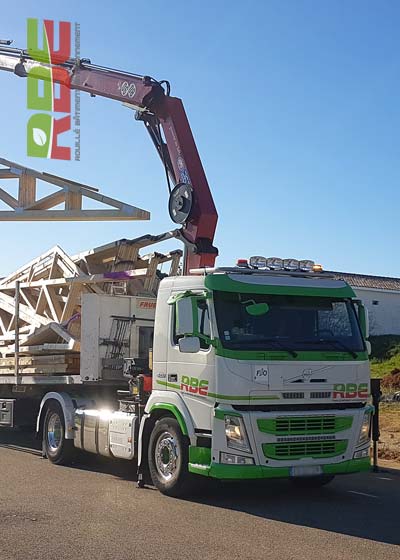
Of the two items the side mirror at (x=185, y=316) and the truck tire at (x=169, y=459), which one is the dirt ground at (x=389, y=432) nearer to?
the truck tire at (x=169, y=459)

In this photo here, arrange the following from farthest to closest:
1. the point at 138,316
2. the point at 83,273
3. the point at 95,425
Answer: the point at 83,273, the point at 138,316, the point at 95,425

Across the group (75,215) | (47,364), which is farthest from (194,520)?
(75,215)

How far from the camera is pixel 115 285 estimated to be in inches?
510

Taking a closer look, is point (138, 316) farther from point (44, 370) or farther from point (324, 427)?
point (324, 427)

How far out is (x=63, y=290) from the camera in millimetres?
13906

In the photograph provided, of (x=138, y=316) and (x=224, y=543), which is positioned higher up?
(x=138, y=316)

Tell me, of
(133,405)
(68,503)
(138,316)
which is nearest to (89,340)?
(138,316)

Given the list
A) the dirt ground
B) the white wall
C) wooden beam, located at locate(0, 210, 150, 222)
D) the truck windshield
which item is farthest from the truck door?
the white wall

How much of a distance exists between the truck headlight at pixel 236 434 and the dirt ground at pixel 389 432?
522 centimetres

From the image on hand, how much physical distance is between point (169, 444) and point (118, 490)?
1.00 m

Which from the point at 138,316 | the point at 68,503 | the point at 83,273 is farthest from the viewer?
the point at 83,273

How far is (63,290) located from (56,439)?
2838 millimetres

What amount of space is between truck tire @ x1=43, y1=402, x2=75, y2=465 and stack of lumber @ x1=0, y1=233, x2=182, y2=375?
0.72 m

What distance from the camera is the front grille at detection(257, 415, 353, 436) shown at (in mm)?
8820
